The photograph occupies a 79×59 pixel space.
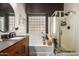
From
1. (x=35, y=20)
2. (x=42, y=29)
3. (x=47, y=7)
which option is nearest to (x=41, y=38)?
(x=42, y=29)

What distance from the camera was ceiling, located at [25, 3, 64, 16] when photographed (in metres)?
1.80

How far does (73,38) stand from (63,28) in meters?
0.17

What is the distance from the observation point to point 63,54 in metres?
1.82

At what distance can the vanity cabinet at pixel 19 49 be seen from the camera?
175 centimetres

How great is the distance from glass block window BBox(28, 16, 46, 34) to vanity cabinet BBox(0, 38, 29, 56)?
0.15 m

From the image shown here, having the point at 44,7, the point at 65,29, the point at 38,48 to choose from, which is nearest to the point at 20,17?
the point at 44,7

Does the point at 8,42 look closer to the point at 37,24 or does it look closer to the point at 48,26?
the point at 37,24

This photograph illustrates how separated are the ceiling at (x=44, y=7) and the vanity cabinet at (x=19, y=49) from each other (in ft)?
1.22

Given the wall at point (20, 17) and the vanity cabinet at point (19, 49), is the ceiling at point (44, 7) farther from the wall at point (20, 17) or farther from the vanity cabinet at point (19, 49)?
the vanity cabinet at point (19, 49)

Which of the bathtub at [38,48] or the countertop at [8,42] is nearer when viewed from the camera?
the countertop at [8,42]

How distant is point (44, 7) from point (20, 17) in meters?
0.31

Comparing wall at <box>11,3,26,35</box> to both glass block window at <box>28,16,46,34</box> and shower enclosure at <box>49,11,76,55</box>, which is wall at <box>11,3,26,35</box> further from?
shower enclosure at <box>49,11,76,55</box>

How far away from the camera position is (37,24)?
1831 mm

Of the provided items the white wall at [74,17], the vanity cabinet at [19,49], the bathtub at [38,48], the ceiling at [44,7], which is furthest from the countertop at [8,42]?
the white wall at [74,17]
